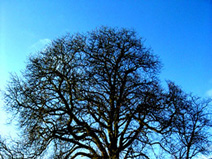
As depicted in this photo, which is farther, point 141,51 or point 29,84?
point 141,51

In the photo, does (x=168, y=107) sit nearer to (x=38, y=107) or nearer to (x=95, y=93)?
(x=95, y=93)

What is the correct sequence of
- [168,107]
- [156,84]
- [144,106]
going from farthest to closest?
[156,84] → [168,107] → [144,106]

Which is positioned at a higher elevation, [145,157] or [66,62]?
[66,62]

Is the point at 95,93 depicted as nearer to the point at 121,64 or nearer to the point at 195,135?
the point at 121,64

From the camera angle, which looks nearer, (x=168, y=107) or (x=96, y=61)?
(x=168, y=107)

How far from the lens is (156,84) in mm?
14438

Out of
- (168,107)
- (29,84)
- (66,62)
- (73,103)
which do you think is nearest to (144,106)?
(168,107)

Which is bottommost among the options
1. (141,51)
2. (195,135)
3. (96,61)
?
(195,135)

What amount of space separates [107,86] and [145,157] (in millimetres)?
4301

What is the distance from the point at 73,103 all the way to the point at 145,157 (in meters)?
4.59

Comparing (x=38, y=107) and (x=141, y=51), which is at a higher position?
(x=141, y=51)

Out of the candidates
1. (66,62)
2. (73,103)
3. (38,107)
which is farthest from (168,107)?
(38,107)

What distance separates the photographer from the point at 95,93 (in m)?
13.7

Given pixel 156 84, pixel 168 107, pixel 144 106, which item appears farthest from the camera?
pixel 156 84
